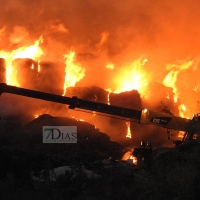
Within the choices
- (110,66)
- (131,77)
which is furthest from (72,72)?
(131,77)

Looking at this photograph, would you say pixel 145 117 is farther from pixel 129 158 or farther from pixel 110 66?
pixel 110 66

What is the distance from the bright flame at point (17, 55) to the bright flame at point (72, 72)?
376cm

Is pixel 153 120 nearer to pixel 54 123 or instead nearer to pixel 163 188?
pixel 163 188

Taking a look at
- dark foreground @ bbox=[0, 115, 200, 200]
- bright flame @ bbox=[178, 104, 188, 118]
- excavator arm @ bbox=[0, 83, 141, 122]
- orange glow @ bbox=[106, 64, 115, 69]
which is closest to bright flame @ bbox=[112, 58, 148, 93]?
orange glow @ bbox=[106, 64, 115, 69]

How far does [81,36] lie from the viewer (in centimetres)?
5544

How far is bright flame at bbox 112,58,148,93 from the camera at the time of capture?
154 feet

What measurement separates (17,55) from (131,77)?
46.8 ft

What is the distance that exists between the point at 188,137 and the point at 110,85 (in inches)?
1193

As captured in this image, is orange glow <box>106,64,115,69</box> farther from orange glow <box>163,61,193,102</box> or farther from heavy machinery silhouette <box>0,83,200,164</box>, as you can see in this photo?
heavy machinery silhouette <box>0,83,200,164</box>

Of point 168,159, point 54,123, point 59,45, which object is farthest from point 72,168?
point 59,45
